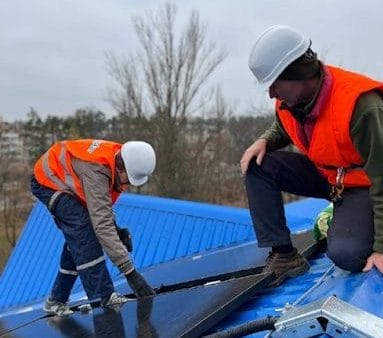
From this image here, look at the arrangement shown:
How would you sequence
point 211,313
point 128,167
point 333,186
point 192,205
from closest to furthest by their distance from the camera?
point 211,313, point 333,186, point 128,167, point 192,205

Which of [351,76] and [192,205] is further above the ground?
[351,76]

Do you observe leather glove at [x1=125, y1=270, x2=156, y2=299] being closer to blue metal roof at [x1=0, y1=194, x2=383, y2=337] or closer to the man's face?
the man's face

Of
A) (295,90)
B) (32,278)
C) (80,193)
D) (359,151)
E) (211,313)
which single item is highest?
(295,90)

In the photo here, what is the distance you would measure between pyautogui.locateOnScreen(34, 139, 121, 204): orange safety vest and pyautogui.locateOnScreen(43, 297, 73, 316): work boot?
25.1 inches

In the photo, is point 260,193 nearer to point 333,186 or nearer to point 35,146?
point 333,186

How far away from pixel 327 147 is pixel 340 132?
5.0 inches

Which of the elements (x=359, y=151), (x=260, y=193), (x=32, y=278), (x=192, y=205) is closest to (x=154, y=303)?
(x=260, y=193)

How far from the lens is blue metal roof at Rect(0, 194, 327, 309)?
209 inches

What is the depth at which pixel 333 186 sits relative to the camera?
2621mm

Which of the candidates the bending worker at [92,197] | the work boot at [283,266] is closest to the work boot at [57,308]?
the bending worker at [92,197]

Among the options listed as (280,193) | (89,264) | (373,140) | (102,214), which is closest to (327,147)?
(373,140)

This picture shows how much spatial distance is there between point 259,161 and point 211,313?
85 cm

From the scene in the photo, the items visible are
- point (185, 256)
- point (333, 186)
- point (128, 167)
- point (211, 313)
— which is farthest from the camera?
point (185, 256)

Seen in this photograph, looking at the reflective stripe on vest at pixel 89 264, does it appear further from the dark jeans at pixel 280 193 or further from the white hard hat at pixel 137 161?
the dark jeans at pixel 280 193
